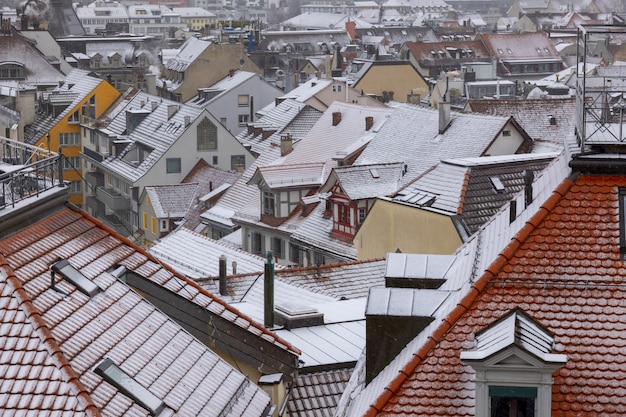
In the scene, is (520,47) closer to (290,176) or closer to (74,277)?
(290,176)

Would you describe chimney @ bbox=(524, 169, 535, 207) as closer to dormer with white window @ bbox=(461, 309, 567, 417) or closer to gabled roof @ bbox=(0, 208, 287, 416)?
dormer with white window @ bbox=(461, 309, 567, 417)

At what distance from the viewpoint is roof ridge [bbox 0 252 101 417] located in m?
12.5

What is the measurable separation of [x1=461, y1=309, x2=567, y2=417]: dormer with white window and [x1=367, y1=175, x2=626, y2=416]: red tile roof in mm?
260

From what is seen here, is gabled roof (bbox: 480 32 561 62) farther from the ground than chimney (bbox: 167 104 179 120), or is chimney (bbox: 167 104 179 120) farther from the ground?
gabled roof (bbox: 480 32 561 62)

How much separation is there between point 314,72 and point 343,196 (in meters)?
68.4

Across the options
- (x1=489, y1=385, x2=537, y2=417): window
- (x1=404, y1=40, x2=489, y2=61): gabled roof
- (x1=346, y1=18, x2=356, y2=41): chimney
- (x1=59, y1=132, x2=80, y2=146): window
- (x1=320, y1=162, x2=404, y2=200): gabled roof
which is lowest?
(x1=59, y1=132, x2=80, y2=146): window

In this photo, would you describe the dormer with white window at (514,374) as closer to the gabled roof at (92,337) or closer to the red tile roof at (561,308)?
the red tile roof at (561,308)

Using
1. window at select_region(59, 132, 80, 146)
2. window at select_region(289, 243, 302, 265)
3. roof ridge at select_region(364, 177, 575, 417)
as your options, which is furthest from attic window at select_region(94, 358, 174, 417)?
window at select_region(59, 132, 80, 146)

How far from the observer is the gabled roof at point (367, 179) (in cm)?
4944

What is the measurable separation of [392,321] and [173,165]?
5573 cm

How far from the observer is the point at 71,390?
1260 cm

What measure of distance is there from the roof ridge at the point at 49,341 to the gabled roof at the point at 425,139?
35376 millimetres

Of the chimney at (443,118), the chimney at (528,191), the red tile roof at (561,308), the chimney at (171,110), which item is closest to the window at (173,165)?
the chimney at (171,110)

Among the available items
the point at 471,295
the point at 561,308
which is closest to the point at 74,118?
the point at 471,295
